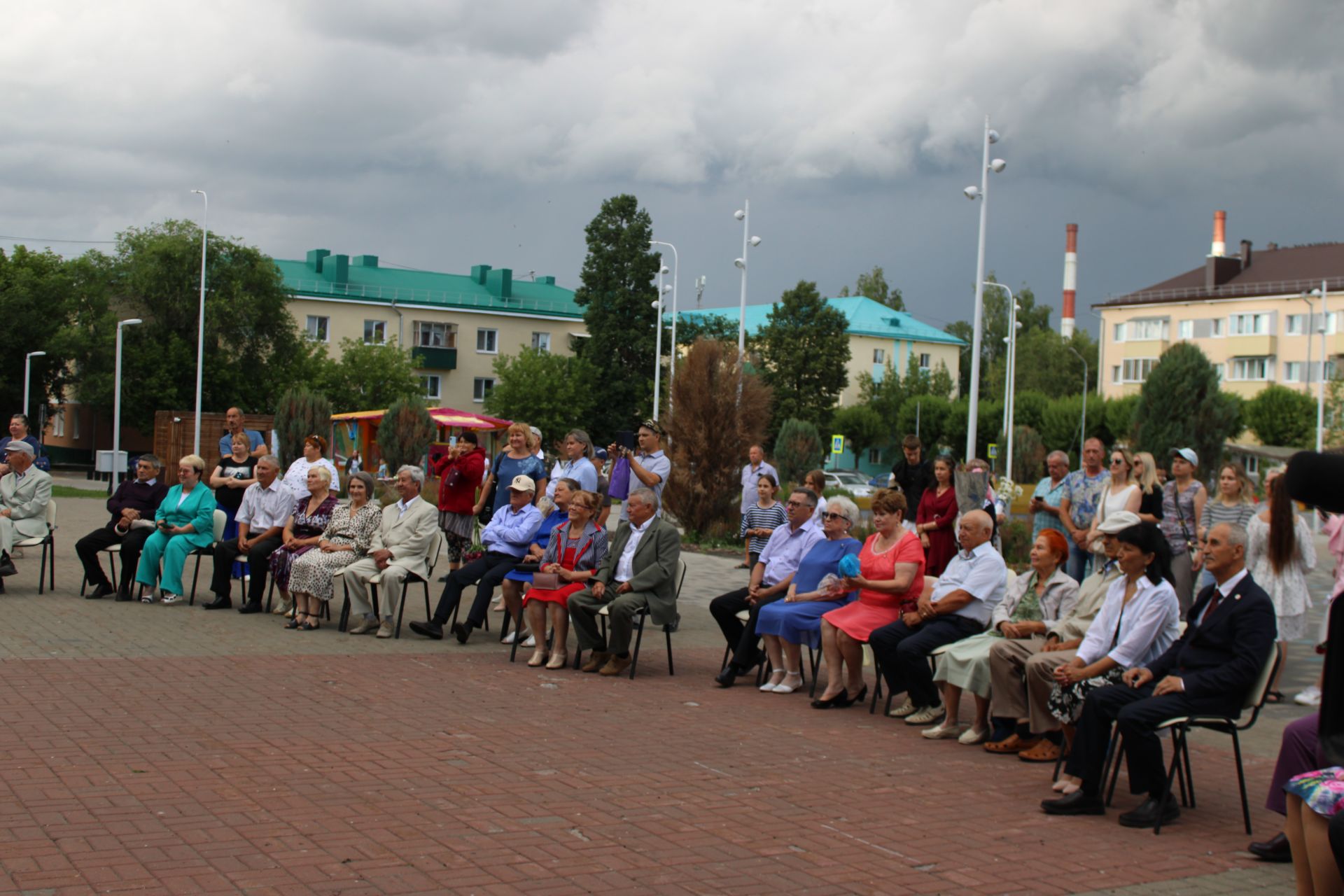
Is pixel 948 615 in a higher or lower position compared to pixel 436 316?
lower

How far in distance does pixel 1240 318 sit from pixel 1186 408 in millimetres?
53478

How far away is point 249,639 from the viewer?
35.9 ft

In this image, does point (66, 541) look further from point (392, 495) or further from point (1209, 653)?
point (1209, 653)

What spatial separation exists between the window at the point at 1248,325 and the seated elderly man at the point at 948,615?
74.1 metres

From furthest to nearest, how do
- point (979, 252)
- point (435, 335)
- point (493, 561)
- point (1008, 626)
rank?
point (435, 335)
point (979, 252)
point (493, 561)
point (1008, 626)

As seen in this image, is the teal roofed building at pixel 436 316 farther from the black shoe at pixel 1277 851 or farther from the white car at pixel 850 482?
the black shoe at pixel 1277 851

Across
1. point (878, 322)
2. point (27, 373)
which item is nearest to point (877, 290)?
point (878, 322)

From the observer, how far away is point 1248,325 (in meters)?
76.1

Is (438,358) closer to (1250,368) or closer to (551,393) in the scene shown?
(551,393)

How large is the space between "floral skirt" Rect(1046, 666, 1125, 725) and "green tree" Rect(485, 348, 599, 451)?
195 feet

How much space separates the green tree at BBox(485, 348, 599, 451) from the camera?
219 feet

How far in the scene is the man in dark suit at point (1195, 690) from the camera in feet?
20.3

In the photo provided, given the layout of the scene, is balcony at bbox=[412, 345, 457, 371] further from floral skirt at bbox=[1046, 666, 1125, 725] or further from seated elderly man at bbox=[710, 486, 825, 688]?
floral skirt at bbox=[1046, 666, 1125, 725]

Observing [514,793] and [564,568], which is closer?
[514,793]
